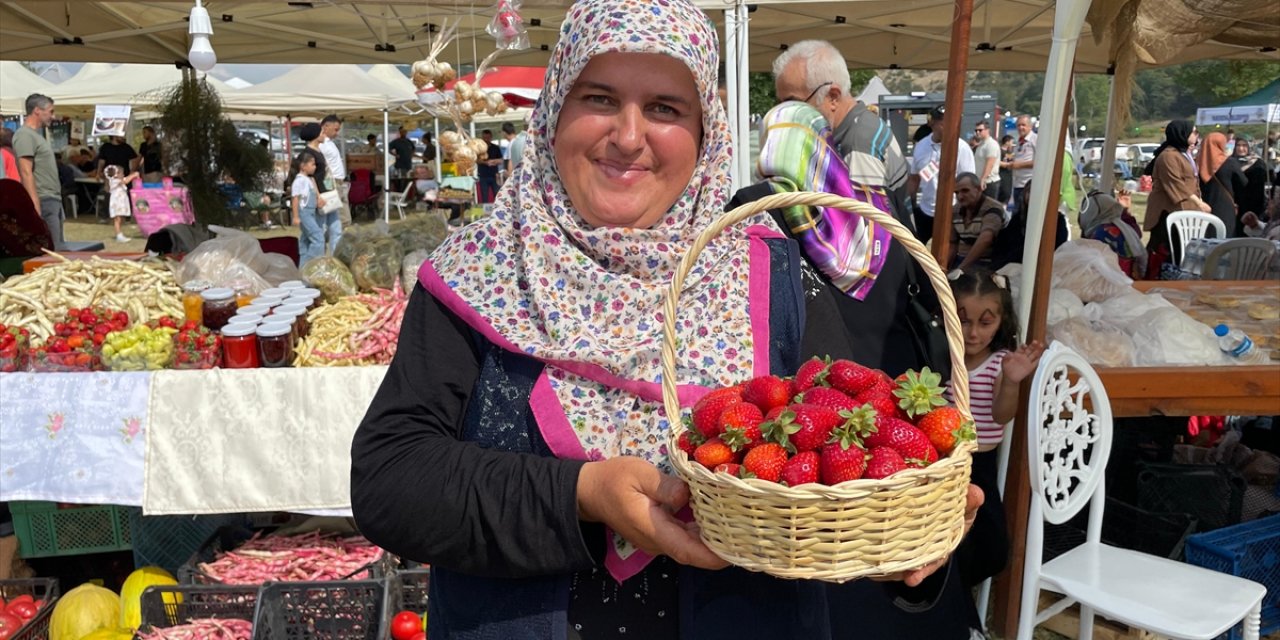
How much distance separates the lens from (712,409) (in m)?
1.19

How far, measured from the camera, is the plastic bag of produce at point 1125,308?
3752mm

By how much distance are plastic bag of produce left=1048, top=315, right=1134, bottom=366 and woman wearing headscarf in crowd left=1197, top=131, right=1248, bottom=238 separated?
7.09m

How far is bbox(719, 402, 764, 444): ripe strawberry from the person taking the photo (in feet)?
3.76

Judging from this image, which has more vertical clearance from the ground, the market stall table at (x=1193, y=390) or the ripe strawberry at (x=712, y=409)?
the ripe strawberry at (x=712, y=409)

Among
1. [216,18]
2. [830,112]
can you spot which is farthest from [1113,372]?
[216,18]

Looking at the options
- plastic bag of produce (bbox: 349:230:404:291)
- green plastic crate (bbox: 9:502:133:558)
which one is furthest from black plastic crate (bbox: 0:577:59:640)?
plastic bag of produce (bbox: 349:230:404:291)

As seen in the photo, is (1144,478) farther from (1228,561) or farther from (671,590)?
(671,590)

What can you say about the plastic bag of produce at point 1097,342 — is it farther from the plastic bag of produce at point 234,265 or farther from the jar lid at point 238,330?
the plastic bag of produce at point 234,265

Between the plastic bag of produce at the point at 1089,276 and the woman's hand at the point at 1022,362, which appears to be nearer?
the woman's hand at the point at 1022,362

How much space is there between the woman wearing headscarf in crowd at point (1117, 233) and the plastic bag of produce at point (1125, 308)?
2635mm

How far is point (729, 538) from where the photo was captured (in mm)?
1108

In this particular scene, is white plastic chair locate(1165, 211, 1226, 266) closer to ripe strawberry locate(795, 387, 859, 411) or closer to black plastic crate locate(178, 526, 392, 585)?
black plastic crate locate(178, 526, 392, 585)

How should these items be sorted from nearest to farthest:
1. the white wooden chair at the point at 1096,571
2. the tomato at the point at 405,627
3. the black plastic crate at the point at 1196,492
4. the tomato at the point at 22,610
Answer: the white wooden chair at the point at 1096,571
the tomato at the point at 405,627
the tomato at the point at 22,610
the black plastic crate at the point at 1196,492

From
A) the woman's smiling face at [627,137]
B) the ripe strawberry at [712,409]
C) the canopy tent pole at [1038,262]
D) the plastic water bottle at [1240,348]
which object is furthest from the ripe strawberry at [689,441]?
the plastic water bottle at [1240,348]
